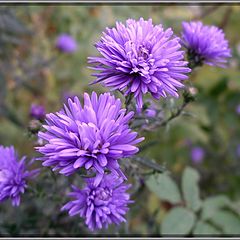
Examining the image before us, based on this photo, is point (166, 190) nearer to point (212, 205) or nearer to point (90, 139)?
point (212, 205)

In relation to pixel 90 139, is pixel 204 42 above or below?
above

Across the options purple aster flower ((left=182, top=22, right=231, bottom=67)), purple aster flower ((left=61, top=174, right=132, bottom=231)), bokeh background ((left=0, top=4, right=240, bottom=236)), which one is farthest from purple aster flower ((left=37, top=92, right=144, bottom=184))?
bokeh background ((left=0, top=4, right=240, bottom=236))

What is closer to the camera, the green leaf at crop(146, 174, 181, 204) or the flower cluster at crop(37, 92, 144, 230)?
the flower cluster at crop(37, 92, 144, 230)

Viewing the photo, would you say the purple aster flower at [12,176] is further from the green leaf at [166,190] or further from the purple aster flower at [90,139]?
the green leaf at [166,190]

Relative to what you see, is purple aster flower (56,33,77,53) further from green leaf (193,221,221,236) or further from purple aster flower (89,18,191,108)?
purple aster flower (89,18,191,108)

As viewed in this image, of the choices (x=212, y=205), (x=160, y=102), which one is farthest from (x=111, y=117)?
(x=160, y=102)

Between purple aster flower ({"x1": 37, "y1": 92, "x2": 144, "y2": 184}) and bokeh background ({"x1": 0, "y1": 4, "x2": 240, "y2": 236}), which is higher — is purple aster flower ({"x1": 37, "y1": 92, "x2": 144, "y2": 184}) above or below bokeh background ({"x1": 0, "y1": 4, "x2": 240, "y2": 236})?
below

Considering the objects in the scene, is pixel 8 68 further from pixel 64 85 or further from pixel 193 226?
pixel 193 226
